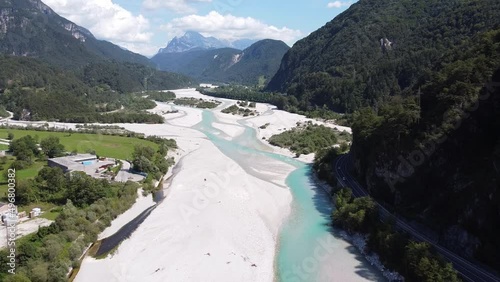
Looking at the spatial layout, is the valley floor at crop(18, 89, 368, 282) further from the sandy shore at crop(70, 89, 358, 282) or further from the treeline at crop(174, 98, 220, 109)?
the treeline at crop(174, 98, 220, 109)

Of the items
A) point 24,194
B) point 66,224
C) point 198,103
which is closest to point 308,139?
point 24,194

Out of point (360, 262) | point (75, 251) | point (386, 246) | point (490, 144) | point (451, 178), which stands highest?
point (490, 144)

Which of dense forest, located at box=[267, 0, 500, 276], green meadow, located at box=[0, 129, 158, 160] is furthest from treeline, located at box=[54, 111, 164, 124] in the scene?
dense forest, located at box=[267, 0, 500, 276]

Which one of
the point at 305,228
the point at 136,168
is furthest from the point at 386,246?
the point at 136,168

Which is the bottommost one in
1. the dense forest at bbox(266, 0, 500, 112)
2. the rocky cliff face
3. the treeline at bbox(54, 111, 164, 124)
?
A: the treeline at bbox(54, 111, 164, 124)

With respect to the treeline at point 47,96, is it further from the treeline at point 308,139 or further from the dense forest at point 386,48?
the dense forest at point 386,48

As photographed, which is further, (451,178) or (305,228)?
(305,228)

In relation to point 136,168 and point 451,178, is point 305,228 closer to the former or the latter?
point 451,178

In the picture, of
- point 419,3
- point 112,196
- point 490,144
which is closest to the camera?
point 490,144
